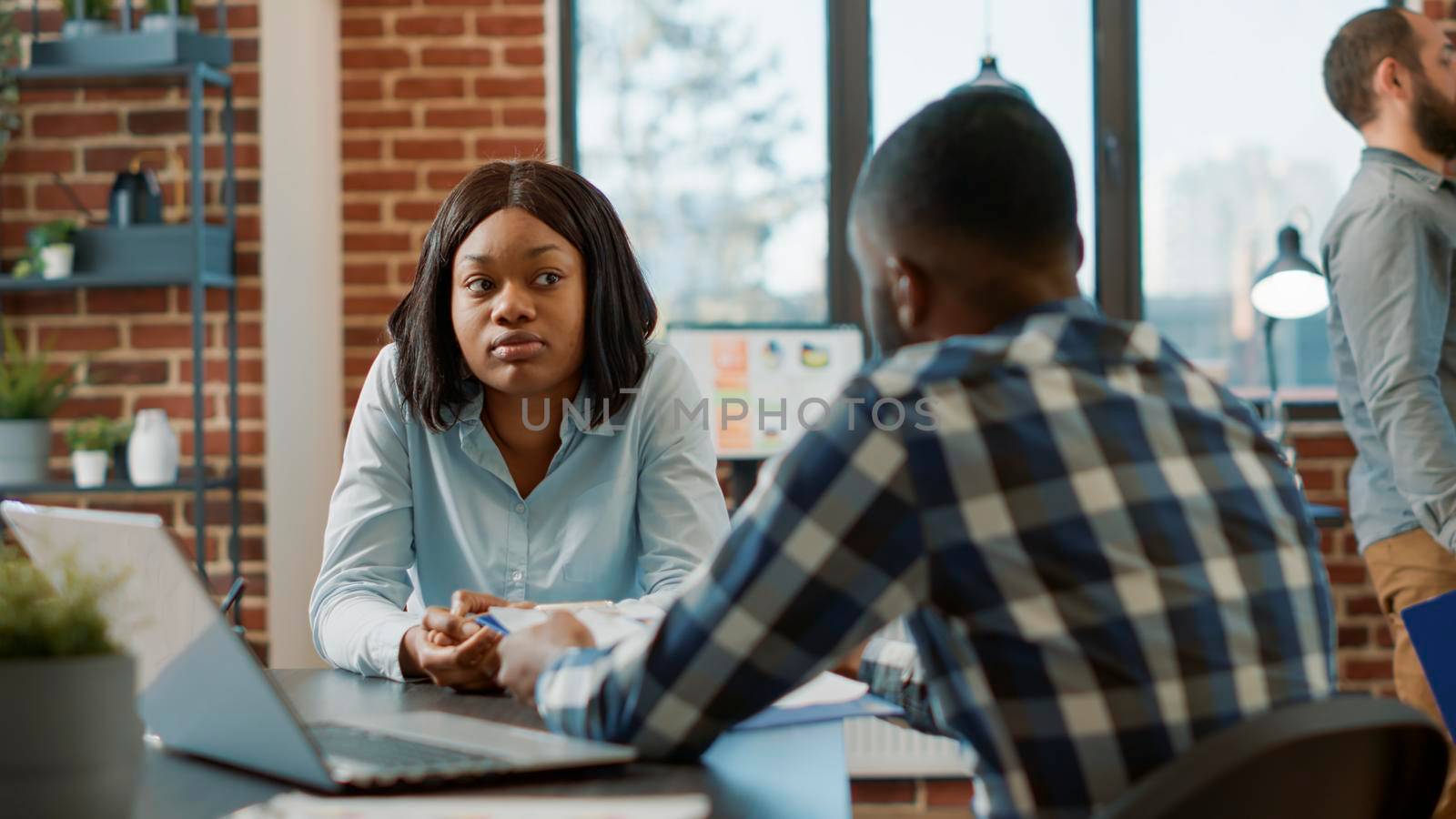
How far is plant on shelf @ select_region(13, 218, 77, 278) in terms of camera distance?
304 cm

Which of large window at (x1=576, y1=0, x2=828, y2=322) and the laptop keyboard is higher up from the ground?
large window at (x1=576, y1=0, x2=828, y2=322)

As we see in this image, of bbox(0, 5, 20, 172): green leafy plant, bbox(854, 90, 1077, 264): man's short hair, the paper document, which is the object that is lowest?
the paper document

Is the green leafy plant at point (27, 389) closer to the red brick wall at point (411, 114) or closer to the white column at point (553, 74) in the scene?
the red brick wall at point (411, 114)

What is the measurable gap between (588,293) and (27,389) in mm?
1806

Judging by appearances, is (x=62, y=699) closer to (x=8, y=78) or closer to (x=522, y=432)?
(x=522, y=432)

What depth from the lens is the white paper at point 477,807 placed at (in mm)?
874

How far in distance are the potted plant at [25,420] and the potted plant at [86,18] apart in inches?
29.5

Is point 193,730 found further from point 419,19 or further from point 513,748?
point 419,19

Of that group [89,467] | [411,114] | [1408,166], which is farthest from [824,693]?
[411,114]

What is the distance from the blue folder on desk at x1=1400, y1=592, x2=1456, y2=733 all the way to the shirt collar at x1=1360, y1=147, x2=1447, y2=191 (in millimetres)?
1234

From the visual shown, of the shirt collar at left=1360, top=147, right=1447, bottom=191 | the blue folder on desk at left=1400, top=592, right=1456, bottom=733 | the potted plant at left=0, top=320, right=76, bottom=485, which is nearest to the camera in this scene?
the blue folder on desk at left=1400, top=592, right=1456, bottom=733

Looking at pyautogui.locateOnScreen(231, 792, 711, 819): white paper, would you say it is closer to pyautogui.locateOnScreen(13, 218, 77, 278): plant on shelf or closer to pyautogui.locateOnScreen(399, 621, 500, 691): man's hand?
pyautogui.locateOnScreen(399, 621, 500, 691): man's hand

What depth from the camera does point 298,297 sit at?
10.6 ft

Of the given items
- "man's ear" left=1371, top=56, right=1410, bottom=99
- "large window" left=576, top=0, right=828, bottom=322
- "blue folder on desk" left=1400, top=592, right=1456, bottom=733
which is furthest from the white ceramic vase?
"man's ear" left=1371, top=56, right=1410, bottom=99
